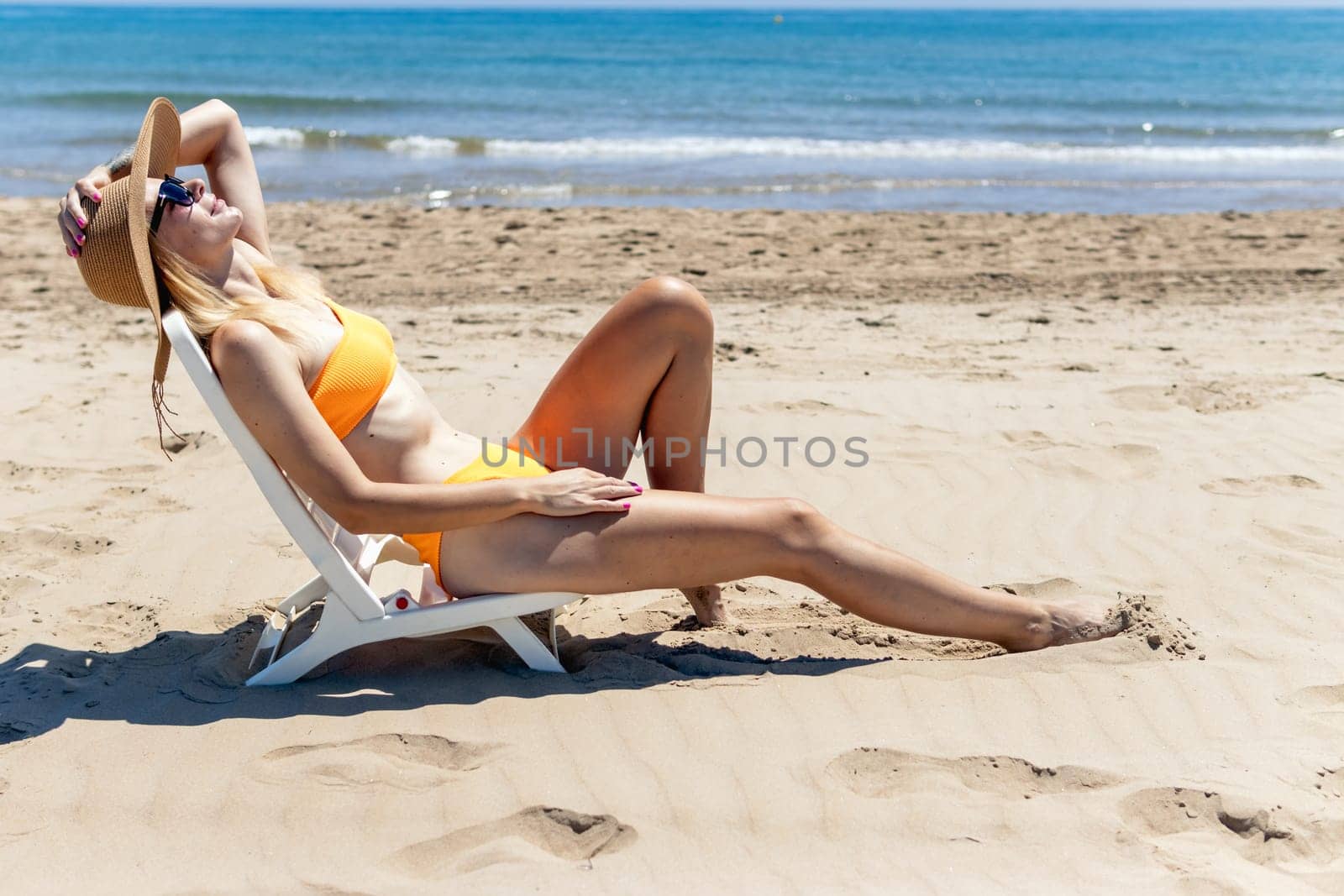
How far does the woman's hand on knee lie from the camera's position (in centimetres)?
269

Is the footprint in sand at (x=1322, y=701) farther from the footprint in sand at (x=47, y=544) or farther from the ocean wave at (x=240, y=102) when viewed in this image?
the ocean wave at (x=240, y=102)

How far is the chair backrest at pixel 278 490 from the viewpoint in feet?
8.36

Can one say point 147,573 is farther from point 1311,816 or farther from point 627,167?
point 627,167

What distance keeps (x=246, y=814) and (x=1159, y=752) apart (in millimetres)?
1883

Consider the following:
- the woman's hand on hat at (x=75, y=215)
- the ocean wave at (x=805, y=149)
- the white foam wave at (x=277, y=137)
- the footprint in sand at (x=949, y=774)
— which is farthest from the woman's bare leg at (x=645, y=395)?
the white foam wave at (x=277, y=137)

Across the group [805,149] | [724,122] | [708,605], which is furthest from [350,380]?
[724,122]

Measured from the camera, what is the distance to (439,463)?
9.53 ft

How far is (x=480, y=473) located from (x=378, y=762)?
74 centimetres

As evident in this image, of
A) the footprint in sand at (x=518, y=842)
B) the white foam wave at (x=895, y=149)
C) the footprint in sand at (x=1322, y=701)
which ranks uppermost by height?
the white foam wave at (x=895, y=149)

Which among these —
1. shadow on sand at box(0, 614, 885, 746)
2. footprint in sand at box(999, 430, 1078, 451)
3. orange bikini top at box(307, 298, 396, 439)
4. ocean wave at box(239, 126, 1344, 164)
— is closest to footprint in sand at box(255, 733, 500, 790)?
shadow on sand at box(0, 614, 885, 746)

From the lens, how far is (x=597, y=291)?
725 centimetres

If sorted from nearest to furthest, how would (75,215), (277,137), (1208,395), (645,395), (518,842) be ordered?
1. (518,842)
2. (75,215)
3. (645,395)
4. (1208,395)
5. (277,137)

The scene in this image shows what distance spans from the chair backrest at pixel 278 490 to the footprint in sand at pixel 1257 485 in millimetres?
2825

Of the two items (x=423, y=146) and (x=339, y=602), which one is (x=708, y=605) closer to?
(x=339, y=602)
